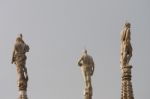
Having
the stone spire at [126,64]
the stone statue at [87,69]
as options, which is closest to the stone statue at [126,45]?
the stone spire at [126,64]

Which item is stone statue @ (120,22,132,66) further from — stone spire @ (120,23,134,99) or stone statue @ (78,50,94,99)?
stone statue @ (78,50,94,99)

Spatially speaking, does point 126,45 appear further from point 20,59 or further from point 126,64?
point 20,59

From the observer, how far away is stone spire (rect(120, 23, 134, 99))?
29.3 metres

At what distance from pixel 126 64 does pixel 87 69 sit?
14.5 feet

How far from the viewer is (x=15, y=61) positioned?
1266 inches

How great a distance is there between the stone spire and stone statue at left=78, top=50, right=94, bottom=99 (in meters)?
3.65

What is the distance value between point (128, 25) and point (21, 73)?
6.10m

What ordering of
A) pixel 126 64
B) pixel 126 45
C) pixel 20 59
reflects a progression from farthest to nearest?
pixel 20 59
pixel 126 45
pixel 126 64

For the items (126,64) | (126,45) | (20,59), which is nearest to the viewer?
(126,64)

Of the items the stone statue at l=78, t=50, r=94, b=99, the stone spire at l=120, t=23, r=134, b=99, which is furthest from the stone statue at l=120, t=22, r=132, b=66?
the stone statue at l=78, t=50, r=94, b=99

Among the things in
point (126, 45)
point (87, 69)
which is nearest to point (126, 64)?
point (126, 45)

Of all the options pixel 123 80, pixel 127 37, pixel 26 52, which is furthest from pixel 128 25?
pixel 26 52

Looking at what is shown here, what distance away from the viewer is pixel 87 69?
3369cm

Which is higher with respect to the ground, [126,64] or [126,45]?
[126,45]
